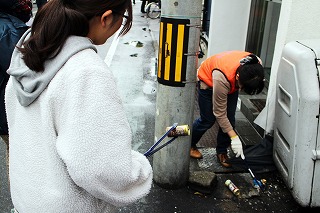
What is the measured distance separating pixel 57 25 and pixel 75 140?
40cm

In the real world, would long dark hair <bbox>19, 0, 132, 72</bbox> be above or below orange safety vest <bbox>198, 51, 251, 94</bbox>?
above

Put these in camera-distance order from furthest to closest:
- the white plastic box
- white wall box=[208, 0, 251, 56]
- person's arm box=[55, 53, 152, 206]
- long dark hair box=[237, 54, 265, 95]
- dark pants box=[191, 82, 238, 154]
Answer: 1. white wall box=[208, 0, 251, 56]
2. dark pants box=[191, 82, 238, 154]
3. long dark hair box=[237, 54, 265, 95]
4. the white plastic box
5. person's arm box=[55, 53, 152, 206]

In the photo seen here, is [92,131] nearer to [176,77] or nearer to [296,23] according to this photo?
[176,77]

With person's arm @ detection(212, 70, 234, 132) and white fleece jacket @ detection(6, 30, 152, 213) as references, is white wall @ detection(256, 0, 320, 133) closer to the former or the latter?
person's arm @ detection(212, 70, 234, 132)

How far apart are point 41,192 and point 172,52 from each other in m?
1.99

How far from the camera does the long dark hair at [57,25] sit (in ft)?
3.81

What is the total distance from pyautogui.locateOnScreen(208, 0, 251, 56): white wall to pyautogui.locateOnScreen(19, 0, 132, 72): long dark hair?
4.84m

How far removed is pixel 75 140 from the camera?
1.07 meters

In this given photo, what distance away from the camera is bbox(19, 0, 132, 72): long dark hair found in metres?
1.16

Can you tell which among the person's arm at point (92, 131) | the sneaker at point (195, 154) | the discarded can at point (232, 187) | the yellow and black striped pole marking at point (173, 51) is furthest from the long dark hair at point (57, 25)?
the sneaker at point (195, 154)

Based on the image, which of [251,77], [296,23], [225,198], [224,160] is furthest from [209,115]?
[296,23]

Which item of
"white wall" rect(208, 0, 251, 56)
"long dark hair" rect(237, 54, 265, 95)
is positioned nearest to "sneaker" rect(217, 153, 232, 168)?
"long dark hair" rect(237, 54, 265, 95)

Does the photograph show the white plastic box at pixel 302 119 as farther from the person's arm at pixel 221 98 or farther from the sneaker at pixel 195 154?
the sneaker at pixel 195 154

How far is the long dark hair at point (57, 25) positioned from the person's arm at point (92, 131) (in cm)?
14
